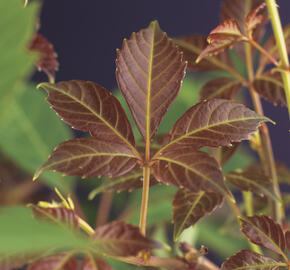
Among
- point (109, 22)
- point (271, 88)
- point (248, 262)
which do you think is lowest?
point (248, 262)

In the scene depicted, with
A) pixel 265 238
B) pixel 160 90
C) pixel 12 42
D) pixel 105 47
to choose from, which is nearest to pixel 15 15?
pixel 12 42

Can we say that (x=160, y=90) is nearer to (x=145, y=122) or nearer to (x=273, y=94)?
(x=145, y=122)

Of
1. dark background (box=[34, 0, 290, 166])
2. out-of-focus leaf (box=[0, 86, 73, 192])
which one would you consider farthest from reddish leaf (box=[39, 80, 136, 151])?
dark background (box=[34, 0, 290, 166])

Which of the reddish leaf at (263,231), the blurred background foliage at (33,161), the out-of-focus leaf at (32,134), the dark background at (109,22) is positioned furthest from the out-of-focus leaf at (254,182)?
the dark background at (109,22)

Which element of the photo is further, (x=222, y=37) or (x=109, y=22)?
(x=109, y=22)

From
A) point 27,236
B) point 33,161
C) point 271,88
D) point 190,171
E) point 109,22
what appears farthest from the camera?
point 109,22

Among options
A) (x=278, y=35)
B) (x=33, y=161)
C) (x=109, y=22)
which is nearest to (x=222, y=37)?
(x=278, y=35)

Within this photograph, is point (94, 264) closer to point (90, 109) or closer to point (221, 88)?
point (90, 109)
